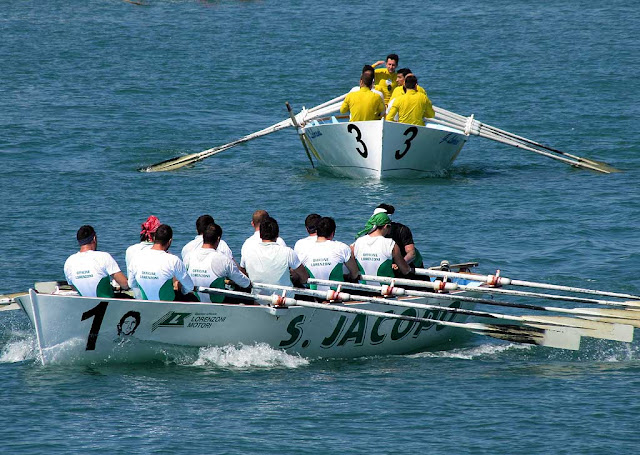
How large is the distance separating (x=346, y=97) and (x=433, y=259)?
586 cm

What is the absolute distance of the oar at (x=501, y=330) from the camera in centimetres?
1565

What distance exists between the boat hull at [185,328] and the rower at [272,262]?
0.54 metres

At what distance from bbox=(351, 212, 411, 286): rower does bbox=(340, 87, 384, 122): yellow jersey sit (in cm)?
927

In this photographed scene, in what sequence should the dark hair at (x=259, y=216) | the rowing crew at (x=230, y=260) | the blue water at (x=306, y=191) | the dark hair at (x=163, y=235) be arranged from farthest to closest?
1. the dark hair at (x=259, y=216)
2. the rowing crew at (x=230, y=260)
3. the dark hair at (x=163, y=235)
4. the blue water at (x=306, y=191)

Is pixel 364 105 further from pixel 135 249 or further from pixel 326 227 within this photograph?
pixel 135 249

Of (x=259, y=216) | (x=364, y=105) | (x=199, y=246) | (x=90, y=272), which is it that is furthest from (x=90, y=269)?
(x=364, y=105)

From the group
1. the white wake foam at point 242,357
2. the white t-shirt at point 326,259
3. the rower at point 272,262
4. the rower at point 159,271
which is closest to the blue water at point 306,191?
the white wake foam at point 242,357

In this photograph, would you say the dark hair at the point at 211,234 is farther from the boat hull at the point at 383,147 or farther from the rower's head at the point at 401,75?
the rower's head at the point at 401,75

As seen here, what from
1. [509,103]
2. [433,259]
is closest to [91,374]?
[433,259]

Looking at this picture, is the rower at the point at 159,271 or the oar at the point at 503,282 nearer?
the rower at the point at 159,271

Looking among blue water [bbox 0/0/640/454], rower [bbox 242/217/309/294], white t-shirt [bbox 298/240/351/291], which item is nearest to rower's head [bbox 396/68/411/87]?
blue water [bbox 0/0/640/454]

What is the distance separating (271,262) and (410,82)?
10.5m

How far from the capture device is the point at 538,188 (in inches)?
1083

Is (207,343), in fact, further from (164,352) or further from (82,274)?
(82,274)
